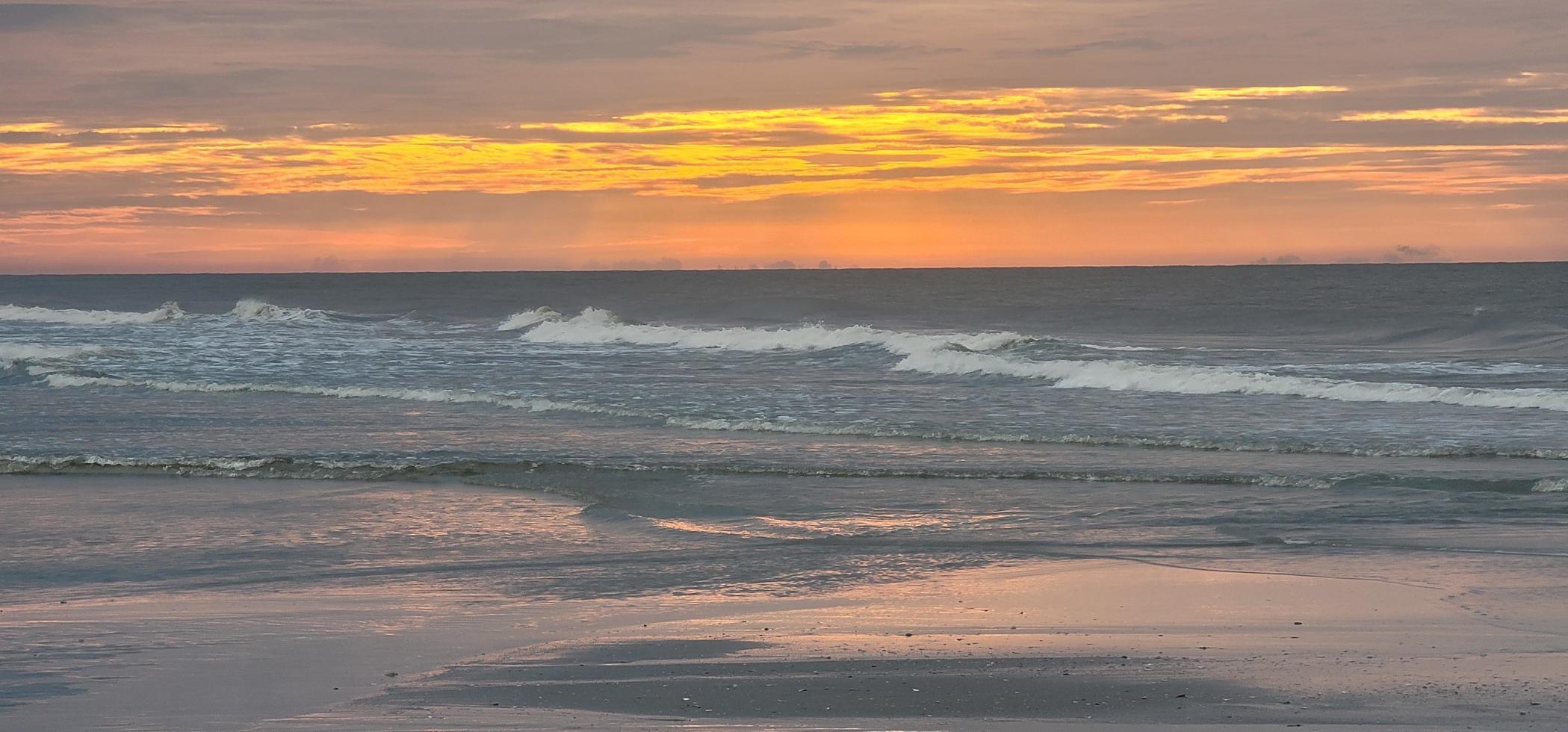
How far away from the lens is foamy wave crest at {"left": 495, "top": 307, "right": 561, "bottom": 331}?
55.6 m

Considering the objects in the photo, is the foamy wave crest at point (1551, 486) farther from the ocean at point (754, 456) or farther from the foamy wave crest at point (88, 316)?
the foamy wave crest at point (88, 316)

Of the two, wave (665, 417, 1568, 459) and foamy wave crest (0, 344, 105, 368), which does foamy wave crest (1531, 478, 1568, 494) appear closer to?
wave (665, 417, 1568, 459)

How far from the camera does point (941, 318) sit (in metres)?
64.4

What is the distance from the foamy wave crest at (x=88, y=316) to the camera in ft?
196

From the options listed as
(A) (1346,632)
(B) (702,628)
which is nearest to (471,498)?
(B) (702,628)

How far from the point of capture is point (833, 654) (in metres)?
7.30

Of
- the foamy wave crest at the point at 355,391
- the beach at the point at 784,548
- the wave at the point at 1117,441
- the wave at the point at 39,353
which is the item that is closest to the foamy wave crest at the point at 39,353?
the wave at the point at 39,353

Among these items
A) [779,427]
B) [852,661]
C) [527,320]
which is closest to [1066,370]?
[779,427]

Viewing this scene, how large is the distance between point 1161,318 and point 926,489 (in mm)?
47009

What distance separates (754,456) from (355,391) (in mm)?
11108

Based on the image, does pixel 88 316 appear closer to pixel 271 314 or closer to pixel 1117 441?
pixel 271 314

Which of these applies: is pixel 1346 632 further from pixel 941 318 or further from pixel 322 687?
pixel 941 318

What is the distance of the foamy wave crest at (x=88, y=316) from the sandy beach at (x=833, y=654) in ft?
177

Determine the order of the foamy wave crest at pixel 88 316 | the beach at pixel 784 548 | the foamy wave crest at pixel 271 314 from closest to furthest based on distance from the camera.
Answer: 1. the beach at pixel 784 548
2. the foamy wave crest at pixel 271 314
3. the foamy wave crest at pixel 88 316
